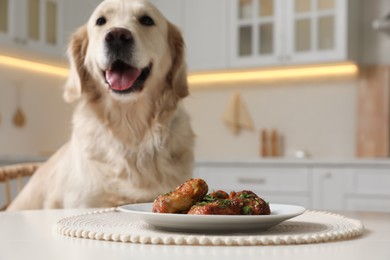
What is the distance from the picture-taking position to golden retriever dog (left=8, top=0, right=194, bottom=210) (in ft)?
5.98

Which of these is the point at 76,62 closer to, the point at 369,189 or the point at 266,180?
the point at 266,180

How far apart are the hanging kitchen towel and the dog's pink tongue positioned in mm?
2704

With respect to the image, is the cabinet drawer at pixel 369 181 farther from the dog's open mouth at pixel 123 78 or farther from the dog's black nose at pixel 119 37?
the dog's black nose at pixel 119 37

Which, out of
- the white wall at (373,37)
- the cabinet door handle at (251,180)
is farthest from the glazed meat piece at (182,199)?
the white wall at (373,37)

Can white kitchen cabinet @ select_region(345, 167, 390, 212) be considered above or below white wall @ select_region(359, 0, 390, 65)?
below

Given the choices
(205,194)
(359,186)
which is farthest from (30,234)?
(359,186)

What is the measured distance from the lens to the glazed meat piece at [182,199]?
0.85 meters

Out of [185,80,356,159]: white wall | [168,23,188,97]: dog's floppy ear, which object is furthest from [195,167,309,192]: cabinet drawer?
[168,23,188,97]: dog's floppy ear

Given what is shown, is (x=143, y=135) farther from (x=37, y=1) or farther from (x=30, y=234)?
(x=37, y=1)

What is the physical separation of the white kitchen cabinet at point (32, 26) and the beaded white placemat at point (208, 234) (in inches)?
120

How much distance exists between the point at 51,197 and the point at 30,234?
40.6 inches

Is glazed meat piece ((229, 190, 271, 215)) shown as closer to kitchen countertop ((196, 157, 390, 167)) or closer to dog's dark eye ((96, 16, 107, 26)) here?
dog's dark eye ((96, 16, 107, 26))

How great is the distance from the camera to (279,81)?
14.6ft

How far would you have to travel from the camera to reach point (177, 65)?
6.82 feet
